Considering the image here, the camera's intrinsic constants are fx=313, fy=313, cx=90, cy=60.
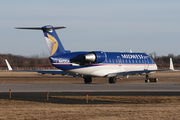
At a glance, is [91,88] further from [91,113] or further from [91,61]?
[91,113]

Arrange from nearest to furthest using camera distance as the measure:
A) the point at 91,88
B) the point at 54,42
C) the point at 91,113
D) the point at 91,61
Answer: the point at 91,113
the point at 91,88
the point at 54,42
the point at 91,61

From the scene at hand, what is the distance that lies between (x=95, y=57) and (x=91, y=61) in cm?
89

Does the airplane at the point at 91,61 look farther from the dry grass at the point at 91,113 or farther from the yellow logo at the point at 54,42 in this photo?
the dry grass at the point at 91,113

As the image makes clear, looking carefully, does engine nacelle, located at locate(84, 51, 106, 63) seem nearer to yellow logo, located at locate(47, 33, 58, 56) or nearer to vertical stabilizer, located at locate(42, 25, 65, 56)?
vertical stabilizer, located at locate(42, 25, 65, 56)

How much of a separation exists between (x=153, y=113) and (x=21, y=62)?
102900mm

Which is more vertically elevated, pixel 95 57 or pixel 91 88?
pixel 95 57

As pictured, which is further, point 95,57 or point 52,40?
point 95,57

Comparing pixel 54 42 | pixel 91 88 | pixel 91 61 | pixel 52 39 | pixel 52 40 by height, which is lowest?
pixel 91 88

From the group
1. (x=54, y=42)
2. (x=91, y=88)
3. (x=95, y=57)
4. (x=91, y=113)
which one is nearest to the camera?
(x=91, y=113)

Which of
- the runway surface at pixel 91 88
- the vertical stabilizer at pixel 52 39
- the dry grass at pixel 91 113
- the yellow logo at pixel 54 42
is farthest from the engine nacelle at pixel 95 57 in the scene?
the dry grass at pixel 91 113

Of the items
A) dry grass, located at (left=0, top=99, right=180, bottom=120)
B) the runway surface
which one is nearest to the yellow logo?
the runway surface

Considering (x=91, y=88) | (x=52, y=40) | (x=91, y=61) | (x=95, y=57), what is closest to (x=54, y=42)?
(x=52, y=40)

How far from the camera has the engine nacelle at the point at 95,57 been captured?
43.0 meters

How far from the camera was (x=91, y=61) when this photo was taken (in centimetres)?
4356
